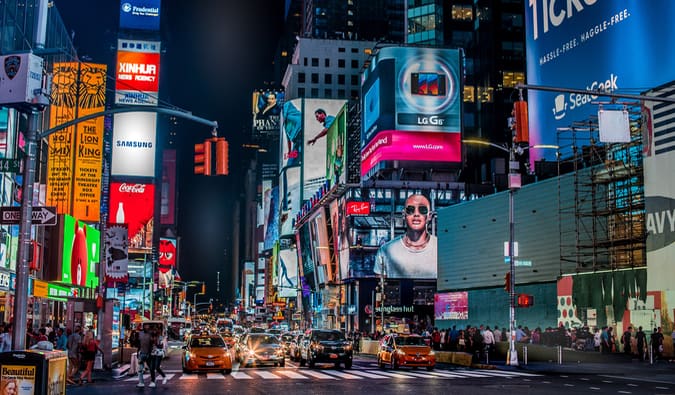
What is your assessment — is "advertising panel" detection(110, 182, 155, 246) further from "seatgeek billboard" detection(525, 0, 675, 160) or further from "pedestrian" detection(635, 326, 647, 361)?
"pedestrian" detection(635, 326, 647, 361)

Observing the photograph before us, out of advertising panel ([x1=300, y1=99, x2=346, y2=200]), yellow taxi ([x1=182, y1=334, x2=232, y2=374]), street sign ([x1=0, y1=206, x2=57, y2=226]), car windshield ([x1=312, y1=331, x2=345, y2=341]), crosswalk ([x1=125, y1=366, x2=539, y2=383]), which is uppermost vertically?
advertising panel ([x1=300, y1=99, x2=346, y2=200])

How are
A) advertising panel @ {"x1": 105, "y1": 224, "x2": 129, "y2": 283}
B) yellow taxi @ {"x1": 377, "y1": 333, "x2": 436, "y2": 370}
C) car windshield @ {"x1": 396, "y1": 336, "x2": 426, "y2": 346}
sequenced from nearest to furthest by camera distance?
yellow taxi @ {"x1": 377, "y1": 333, "x2": 436, "y2": 370} < car windshield @ {"x1": 396, "y1": 336, "x2": 426, "y2": 346} < advertising panel @ {"x1": 105, "y1": 224, "x2": 129, "y2": 283}

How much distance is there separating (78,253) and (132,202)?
3151 inches

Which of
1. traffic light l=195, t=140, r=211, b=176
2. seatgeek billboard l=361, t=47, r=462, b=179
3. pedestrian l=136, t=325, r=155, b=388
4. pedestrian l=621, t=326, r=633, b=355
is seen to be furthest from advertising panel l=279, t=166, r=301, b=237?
traffic light l=195, t=140, r=211, b=176

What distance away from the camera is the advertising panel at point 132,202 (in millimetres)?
124619

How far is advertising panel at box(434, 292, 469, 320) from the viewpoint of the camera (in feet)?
226

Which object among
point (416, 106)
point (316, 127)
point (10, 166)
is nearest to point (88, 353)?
point (10, 166)

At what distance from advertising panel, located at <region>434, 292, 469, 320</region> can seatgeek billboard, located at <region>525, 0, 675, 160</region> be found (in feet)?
43.8

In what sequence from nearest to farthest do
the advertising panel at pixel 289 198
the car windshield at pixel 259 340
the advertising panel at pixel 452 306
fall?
the car windshield at pixel 259 340, the advertising panel at pixel 452 306, the advertising panel at pixel 289 198

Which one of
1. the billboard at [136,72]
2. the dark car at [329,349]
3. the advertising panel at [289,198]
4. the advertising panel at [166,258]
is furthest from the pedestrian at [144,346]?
the advertising panel at [166,258]

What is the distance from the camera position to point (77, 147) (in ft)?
175

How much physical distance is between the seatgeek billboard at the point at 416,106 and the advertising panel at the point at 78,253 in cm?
4990

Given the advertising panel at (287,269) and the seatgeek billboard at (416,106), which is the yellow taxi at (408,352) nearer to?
the seatgeek billboard at (416,106)

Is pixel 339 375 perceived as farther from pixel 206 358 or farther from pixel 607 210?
pixel 607 210
